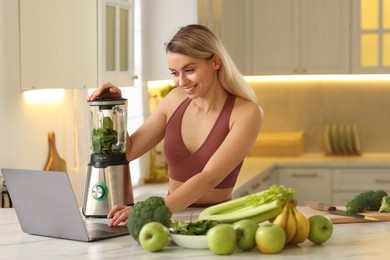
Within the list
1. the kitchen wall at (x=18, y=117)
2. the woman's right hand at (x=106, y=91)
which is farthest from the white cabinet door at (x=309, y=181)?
the woman's right hand at (x=106, y=91)

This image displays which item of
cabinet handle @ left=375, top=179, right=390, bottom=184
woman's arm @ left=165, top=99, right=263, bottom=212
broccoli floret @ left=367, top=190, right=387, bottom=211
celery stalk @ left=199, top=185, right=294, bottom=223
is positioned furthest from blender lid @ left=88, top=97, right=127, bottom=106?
cabinet handle @ left=375, top=179, right=390, bottom=184

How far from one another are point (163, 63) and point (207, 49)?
7.63ft

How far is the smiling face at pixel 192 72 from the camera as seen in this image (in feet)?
10.6

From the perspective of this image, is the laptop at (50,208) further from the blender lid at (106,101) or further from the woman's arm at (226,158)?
the blender lid at (106,101)

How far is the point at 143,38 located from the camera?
221 inches

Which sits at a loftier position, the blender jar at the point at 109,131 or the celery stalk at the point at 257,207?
the blender jar at the point at 109,131

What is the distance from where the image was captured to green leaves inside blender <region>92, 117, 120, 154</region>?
309 centimetres

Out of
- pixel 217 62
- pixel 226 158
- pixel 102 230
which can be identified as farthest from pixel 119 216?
pixel 217 62

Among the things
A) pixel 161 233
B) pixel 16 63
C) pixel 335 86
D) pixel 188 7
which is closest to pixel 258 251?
pixel 161 233

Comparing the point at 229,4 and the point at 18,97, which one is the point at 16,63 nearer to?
the point at 18,97

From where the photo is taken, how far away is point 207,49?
3301mm

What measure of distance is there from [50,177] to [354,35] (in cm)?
441

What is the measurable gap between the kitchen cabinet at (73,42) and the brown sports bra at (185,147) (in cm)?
73

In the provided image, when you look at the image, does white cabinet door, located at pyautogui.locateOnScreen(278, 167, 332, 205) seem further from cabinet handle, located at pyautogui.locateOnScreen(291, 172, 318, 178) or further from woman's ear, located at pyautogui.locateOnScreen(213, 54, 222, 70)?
woman's ear, located at pyautogui.locateOnScreen(213, 54, 222, 70)
